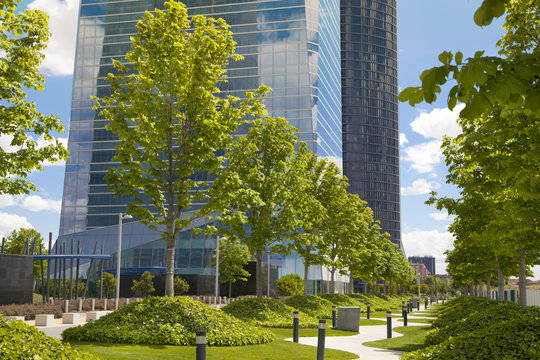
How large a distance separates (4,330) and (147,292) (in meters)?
53.8

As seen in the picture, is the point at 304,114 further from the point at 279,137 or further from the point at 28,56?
the point at 28,56

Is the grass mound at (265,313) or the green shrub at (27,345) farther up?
the green shrub at (27,345)

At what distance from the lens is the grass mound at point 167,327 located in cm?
1385

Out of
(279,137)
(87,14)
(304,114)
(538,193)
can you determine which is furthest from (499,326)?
(87,14)

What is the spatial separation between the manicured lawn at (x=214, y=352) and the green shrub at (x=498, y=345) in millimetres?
3976

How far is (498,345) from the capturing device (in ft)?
30.7

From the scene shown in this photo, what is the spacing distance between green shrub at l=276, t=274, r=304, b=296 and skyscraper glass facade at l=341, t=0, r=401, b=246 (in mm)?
115202

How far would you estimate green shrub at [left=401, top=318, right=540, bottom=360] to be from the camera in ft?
29.3

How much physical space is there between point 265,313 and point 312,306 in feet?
26.6

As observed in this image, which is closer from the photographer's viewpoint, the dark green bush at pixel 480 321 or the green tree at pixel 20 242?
the dark green bush at pixel 480 321

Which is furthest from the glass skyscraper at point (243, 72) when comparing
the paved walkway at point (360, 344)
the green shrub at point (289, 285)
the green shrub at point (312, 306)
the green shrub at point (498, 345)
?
the green shrub at point (498, 345)

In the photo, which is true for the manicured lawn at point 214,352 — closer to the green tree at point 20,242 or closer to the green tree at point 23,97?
the green tree at point 23,97

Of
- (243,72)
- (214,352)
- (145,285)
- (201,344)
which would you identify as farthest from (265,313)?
(243,72)

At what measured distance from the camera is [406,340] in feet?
63.3
